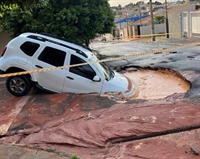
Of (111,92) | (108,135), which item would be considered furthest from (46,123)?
(111,92)

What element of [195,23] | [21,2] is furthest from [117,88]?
[195,23]

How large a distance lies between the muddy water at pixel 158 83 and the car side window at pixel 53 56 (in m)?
2.67

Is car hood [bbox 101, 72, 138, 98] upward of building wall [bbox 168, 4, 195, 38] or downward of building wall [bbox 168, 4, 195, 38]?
downward

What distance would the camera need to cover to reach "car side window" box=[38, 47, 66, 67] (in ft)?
25.0

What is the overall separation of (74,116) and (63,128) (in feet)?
2.38

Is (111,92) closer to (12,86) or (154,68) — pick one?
(12,86)

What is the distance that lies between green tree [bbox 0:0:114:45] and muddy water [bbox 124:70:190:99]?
429 centimetres

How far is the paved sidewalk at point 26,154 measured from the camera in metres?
4.12

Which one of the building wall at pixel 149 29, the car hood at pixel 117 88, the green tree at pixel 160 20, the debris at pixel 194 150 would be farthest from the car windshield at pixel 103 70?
the green tree at pixel 160 20

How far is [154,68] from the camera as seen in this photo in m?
11.8

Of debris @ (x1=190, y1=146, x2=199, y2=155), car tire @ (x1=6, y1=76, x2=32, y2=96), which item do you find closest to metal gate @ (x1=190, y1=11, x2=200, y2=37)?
car tire @ (x1=6, y1=76, x2=32, y2=96)

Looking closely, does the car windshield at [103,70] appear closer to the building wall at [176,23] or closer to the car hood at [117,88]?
the car hood at [117,88]

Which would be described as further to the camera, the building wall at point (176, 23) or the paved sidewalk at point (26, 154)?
the building wall at point (176, 23)

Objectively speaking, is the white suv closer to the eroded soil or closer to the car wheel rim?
the car wheel rim
